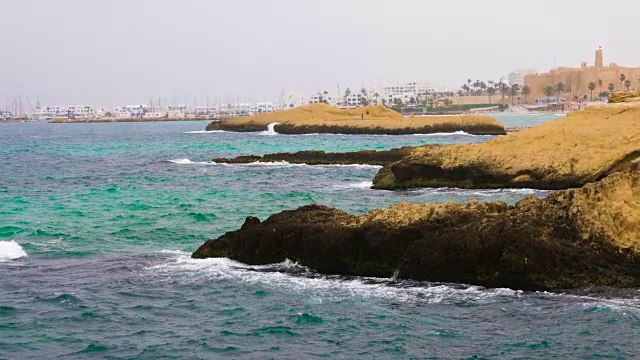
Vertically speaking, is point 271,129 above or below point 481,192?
below

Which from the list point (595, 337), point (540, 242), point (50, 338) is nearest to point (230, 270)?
point (50, 338)

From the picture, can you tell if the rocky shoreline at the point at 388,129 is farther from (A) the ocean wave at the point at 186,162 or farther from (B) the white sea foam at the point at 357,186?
(B) the white sea foam at the point at 357,186

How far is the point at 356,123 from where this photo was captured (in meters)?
114

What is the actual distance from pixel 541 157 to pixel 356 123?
79.2 metres

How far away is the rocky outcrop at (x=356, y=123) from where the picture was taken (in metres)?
108

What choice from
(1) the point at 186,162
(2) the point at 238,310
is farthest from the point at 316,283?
(1) the point at 186,162

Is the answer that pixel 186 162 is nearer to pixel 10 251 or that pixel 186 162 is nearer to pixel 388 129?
pixel 10 251

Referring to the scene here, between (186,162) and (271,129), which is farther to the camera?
(271,129)

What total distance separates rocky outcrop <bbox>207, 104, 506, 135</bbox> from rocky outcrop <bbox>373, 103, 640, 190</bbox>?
62.2 metres

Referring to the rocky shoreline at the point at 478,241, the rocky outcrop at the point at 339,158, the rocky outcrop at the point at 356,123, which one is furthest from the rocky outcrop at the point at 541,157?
the rocky outcrop at the point at 356,123

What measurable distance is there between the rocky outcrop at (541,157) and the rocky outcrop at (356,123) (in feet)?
204

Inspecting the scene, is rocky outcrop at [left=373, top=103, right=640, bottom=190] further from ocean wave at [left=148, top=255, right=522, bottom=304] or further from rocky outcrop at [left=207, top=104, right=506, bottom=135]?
rocky outcrop at [left=207, top=104, right=506, bottom=135]

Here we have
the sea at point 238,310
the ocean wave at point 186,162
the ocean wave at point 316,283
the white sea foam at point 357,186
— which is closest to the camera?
the sea at point 238,310

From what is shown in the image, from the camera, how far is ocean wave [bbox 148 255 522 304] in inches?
666
